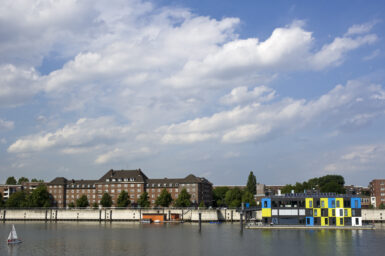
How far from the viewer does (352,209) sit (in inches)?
4569

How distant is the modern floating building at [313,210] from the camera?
381ft

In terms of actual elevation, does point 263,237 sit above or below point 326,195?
below

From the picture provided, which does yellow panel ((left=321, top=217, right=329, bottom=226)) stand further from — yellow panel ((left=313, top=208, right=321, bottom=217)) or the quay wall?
the quay wall

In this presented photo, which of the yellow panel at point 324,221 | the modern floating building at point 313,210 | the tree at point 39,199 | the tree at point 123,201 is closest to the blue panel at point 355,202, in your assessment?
the modern floating building at point 313,210

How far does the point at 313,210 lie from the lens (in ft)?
388

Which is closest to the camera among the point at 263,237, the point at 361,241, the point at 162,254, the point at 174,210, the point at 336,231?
the point at 162,254

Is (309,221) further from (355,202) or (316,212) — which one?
(355,202)

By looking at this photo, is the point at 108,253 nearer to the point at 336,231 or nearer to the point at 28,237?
the point at 28,237

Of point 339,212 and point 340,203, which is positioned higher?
point 340,203

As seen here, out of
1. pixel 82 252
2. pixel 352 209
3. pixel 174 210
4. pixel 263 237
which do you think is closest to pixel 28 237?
pixel 82 252

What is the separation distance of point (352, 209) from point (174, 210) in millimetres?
71400

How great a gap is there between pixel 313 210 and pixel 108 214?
8408 cm

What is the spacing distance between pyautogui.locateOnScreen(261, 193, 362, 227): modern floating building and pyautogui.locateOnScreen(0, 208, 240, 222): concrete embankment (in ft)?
127

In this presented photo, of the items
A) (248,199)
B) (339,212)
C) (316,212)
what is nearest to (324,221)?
(316,212)
